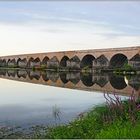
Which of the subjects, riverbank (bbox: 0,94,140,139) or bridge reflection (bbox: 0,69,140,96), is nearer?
riverbank (bbox: 0,94,140,139)

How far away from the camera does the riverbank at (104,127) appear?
11.6m

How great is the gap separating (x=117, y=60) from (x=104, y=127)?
50.7 m

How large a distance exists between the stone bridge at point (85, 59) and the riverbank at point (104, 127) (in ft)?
135

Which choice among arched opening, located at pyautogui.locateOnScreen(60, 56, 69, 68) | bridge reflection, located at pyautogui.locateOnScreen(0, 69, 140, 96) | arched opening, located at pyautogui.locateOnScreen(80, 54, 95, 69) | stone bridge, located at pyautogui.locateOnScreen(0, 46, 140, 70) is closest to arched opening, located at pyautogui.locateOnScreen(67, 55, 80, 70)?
stone bridge, located at pyautogui.locateOnScreen(0, 46, 140, 70)

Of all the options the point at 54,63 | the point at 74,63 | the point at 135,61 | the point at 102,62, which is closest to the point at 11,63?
the point at 54,63

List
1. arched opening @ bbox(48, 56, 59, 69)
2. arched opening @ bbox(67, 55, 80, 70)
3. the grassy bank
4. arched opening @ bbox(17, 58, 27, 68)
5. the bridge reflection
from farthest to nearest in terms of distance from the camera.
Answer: arched opening @ bbox(17, 58, 27, 68) → arched opening @ bbox(48, 56, 59, 69) → arched opening @ bbox(67, 55, 80, 70) → the bridge reflection → the grassy bank

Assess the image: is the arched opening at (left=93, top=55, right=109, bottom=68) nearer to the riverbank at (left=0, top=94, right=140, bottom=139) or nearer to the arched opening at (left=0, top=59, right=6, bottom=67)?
the arched opening at (left=0, top=59, right=6, bottom=67)

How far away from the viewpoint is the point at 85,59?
69.7m

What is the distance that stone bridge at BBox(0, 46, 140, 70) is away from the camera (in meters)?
57.4

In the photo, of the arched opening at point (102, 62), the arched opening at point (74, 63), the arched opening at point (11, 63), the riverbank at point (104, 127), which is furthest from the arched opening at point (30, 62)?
the riverbank at point (104, 127)

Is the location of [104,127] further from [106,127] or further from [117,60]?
[117,60]

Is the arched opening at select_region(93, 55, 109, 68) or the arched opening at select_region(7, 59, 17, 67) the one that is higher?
the arched opening at select_region(7, 59, 17, 67)

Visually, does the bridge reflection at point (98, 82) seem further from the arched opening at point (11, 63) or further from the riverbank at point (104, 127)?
the arched opening at point (11, 63)

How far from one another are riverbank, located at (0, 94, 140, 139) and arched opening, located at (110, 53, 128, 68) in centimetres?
4572
